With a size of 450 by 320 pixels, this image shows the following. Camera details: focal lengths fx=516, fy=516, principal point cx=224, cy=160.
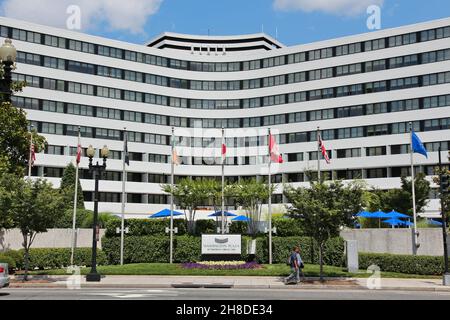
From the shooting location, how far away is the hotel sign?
34344mm

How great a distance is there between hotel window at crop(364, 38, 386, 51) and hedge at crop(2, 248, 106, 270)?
47.6 metres

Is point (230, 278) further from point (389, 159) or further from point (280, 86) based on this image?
point (280, 86)

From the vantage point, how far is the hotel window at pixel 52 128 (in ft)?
207

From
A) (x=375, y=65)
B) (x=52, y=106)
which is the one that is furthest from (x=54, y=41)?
(x=375, y=65)

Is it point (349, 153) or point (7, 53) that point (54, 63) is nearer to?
point (349, 153)

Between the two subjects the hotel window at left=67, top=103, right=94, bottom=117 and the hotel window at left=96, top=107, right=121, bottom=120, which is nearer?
the hotel window at left=67, top=103, right=94, bottom=117

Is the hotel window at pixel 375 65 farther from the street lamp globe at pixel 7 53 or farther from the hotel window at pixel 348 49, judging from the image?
the street lamp globe at pixel 7 53

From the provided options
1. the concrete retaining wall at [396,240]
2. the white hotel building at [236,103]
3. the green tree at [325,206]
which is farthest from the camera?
the white hotel building at [236,103]

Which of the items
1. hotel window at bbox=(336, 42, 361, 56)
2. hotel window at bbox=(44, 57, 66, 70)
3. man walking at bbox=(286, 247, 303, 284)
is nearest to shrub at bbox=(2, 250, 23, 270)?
man walking at bbox=(286, 247, 303, 284)

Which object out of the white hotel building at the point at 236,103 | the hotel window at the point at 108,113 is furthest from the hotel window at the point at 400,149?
the hotel window at the point at 108,113

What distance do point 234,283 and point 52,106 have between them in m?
45.8

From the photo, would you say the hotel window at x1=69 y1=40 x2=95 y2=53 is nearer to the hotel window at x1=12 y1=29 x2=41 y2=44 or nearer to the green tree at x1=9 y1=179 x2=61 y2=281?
the hotel window at x1=12 y1=29 x2=41 y2=44
